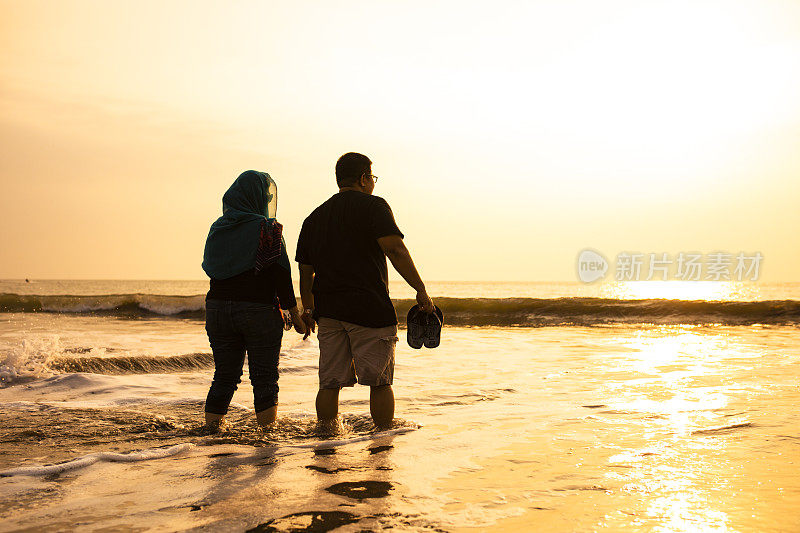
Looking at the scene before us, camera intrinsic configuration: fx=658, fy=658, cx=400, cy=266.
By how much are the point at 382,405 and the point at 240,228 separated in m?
1.51

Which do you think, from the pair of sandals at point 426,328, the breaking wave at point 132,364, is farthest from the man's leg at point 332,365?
the breaking wave at point 132,364

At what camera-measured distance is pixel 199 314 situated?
2511 centimetres

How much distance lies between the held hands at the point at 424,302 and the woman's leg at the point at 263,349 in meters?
0.96

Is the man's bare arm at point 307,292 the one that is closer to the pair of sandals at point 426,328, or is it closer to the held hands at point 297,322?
the held hands at point 297,322

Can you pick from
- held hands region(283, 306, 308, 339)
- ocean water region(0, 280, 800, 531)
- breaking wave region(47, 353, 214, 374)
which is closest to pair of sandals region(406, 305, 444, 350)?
ocean water region(0, 280, 800, 531)

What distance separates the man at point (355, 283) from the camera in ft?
13.7

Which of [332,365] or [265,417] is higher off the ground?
[332,365]

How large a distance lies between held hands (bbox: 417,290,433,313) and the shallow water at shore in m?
0.83

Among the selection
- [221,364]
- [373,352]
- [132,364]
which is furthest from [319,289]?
[132,364]

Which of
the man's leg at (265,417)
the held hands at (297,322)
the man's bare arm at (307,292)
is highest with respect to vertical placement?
the man's bare arm at (307,292)

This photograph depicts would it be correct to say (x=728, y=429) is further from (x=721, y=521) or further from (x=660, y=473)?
(x=721, y=521)

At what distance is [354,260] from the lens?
4.25 meters

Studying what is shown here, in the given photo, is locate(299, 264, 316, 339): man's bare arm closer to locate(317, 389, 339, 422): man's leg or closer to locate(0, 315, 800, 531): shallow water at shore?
locate(317, 389, 339, 422): man's leg

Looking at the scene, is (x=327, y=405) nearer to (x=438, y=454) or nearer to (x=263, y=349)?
(x=263, y=349)
